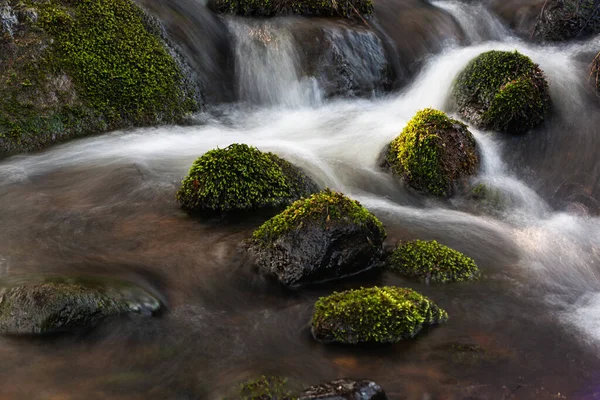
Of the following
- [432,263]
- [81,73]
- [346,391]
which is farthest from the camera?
[81,73]

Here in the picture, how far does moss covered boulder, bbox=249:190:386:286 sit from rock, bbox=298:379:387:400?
66.9 inches

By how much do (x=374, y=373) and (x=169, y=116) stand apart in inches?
235

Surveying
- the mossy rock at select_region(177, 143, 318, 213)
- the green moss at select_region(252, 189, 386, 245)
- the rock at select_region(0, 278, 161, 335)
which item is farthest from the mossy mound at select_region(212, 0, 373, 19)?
the rock at select_region(0, 278, 161, 335)

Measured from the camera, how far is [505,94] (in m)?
8.85

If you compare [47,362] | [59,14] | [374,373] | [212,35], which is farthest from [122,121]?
[374,373]

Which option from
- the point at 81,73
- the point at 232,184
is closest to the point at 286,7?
the point at 81,73

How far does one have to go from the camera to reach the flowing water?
4141 millimetres

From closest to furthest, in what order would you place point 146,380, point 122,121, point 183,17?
point 146,380, point 122,121, point 183,17

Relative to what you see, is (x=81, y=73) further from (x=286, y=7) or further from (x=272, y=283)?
(x=272, y=283)

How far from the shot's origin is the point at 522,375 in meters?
4.24

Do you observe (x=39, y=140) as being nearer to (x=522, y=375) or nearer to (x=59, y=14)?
(x=59, y=14)

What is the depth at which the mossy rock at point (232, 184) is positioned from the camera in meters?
6.52

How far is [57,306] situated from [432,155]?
5051mm

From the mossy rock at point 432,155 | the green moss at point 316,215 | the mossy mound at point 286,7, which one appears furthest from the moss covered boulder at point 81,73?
the green moss at point 316,215
